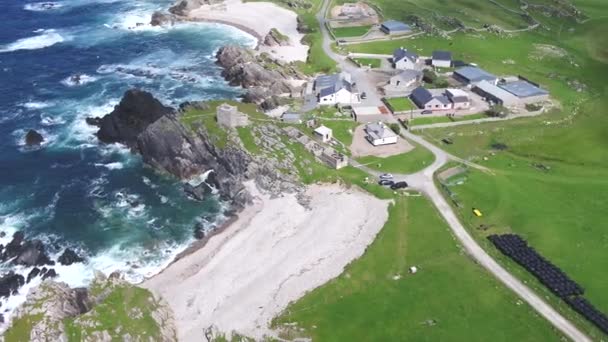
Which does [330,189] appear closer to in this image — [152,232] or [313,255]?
[313,255]

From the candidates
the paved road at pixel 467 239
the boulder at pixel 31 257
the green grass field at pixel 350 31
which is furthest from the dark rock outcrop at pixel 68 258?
the green grass field at pixel 350 31

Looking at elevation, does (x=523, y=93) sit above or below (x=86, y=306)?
above

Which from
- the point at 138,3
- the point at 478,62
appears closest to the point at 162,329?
the point at 478,62

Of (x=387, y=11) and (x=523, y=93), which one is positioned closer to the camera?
(x=523, y=93)

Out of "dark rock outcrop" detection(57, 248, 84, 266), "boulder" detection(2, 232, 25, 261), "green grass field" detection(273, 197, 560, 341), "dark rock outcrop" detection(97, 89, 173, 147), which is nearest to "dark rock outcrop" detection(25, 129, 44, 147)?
"dark rock outcrop" detection(97, 89, 173, 147)

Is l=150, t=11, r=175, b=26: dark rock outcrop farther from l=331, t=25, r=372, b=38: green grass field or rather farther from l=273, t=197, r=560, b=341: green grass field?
l=273, t=197, r=560, b=341: green grass field

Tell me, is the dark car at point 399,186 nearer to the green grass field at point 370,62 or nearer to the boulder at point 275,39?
the green grass field at point 370,62
